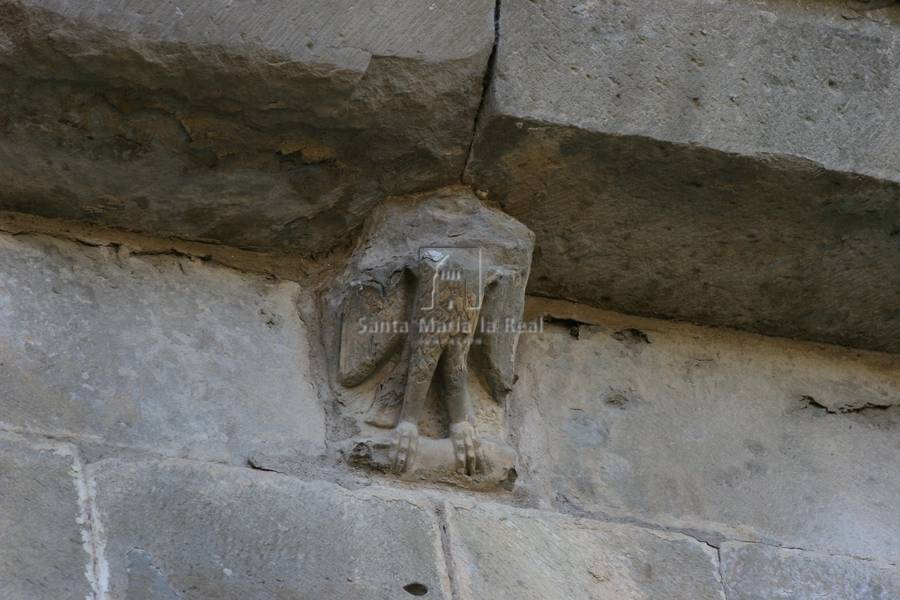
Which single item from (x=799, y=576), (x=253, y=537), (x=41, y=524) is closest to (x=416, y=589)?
(x=253, y=537)

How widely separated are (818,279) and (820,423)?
0.28 metres

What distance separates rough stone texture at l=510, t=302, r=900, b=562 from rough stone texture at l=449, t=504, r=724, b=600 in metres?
0.07

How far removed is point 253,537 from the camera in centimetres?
234

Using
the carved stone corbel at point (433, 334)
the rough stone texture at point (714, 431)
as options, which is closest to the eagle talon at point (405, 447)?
the carved stone corbel at point (433, 334)

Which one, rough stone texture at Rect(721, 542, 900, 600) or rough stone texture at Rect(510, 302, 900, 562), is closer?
rough stone texture at Rect(721, 542, 900, 600)

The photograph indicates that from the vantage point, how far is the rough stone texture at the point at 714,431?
2.67 m

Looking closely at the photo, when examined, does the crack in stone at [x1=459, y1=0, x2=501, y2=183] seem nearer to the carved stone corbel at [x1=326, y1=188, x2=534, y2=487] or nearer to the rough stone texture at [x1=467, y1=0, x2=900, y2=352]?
the rough stone texture at [x1=467, y1=0, x2=900, y2=352]

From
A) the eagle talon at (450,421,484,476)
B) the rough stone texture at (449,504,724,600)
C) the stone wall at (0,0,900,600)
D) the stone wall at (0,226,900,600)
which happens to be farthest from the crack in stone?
the rough stone texture at (449,504,724,600)

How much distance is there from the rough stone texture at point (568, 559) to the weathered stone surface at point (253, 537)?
6 centimetres

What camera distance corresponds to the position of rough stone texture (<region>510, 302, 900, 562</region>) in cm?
267

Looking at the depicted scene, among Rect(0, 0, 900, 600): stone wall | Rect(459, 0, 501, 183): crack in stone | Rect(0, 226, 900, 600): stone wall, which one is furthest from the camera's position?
Rect(459, 0, 501, 183): crack in stone

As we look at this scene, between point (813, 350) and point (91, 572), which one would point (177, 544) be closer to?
point (91, 572)

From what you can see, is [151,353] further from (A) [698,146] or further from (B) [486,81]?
(A) [698,146]

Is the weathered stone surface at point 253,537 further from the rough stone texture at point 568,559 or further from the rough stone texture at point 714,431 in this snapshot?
the rough stone texture at point 714,431
